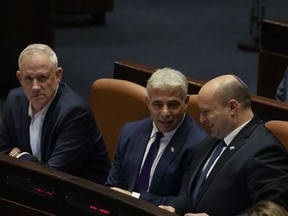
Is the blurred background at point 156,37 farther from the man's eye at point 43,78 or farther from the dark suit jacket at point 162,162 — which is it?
the dark suit jacket at point 162,162

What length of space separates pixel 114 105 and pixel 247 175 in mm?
908

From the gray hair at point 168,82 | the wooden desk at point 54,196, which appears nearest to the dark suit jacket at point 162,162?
the gray hair at point 168,82

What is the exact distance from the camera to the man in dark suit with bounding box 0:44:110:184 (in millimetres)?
2582

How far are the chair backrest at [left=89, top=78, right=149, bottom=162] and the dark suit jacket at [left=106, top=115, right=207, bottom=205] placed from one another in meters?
0.31

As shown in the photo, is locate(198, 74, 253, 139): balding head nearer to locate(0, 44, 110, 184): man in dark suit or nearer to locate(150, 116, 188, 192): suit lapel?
locate(150, 116, 188, 192): suit lapel

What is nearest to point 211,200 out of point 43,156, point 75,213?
point 75,213

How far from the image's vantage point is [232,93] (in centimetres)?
224

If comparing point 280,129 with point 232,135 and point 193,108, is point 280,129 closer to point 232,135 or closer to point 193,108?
point 232,135

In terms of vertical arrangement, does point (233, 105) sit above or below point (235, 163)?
above

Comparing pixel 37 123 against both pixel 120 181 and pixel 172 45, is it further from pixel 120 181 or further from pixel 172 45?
pixel 172 45

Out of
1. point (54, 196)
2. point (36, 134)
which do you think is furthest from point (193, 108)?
point (54, 196)

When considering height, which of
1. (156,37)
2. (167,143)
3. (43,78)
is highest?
(43,78)

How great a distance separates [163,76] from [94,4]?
11.8ft

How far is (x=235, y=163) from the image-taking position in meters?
2.18
